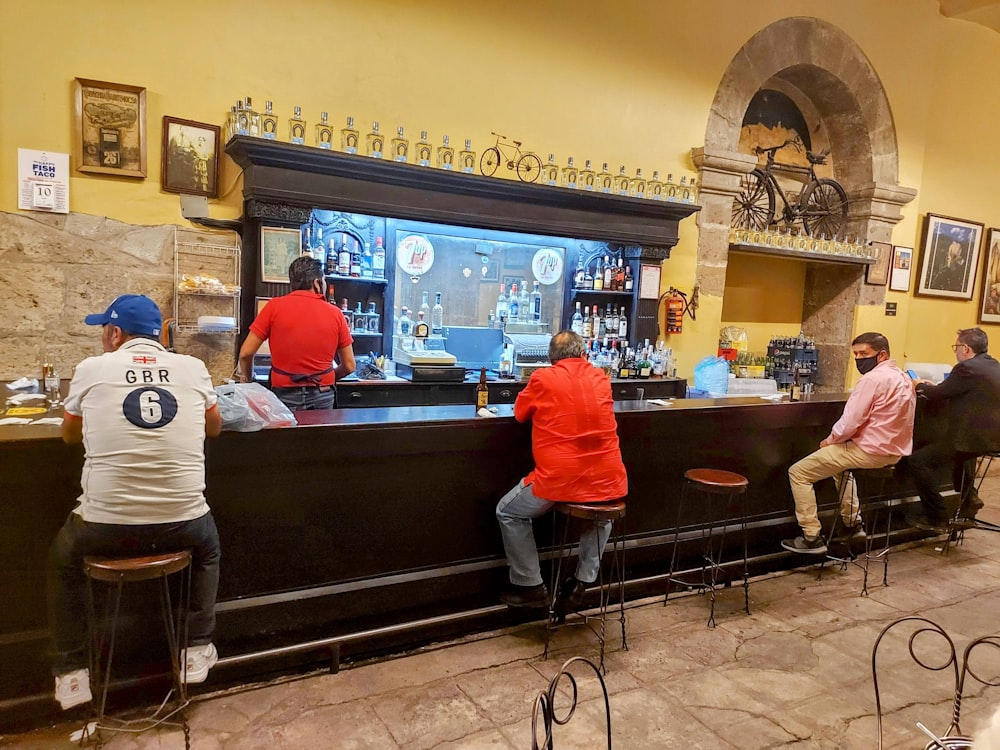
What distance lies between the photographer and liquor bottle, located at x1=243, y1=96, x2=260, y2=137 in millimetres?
4098

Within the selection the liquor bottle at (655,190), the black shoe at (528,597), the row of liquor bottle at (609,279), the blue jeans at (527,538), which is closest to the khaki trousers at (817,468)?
the blue jeans at (527,538)

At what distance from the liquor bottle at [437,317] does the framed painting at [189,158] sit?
1837mm

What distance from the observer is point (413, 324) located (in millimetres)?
5395

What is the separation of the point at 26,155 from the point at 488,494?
3.23 metres

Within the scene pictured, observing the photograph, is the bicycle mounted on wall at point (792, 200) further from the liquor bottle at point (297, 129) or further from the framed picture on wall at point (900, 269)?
the liquor bottle at point (297, 129)

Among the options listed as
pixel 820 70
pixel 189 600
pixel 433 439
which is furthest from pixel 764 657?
pixel 820 70

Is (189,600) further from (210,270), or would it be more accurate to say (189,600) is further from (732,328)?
(732,328)

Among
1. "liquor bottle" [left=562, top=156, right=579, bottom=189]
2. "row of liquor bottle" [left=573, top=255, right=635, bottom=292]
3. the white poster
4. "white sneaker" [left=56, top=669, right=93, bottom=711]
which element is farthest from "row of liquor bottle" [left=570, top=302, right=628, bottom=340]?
"white sneaker" [left=56, top=669, right=93, bottom=711]

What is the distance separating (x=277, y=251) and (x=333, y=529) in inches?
83.8

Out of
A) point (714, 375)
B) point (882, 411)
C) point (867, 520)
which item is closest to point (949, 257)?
point (714, 375)

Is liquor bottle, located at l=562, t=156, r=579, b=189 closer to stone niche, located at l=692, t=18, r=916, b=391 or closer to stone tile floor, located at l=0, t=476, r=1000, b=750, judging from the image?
stone niche, located at l=692, t=18, r=916, b=391

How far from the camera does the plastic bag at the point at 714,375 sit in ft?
20.4

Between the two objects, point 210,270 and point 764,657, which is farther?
point 210,270

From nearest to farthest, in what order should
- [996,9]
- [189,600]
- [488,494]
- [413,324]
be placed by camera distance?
[189,600] < [488,494] < [413,324] < [996,9]
